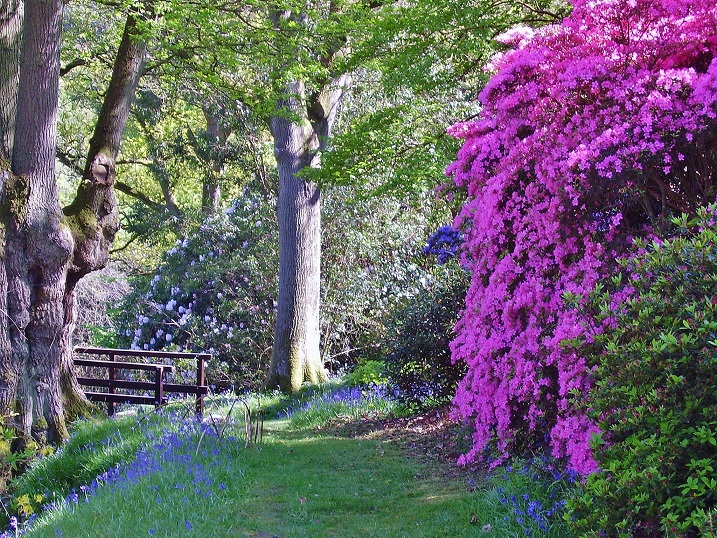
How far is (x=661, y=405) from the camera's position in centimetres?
345

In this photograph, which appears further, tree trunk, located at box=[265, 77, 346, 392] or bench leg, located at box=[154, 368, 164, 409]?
tree trunk, located at box=[265, 77, 346, 392]

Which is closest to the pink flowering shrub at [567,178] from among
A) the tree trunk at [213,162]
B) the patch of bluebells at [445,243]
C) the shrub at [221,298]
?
the patch of bluebells at [445,243]

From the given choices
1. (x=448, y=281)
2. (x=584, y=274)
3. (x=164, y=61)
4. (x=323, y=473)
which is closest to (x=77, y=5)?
(x=164, y=61)

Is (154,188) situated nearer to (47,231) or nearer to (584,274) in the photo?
(47,231)

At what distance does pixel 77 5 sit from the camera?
51.4 feet

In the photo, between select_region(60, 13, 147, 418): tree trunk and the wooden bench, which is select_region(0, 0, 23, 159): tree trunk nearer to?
select_region(60, 13, 147, 418): tree trunk

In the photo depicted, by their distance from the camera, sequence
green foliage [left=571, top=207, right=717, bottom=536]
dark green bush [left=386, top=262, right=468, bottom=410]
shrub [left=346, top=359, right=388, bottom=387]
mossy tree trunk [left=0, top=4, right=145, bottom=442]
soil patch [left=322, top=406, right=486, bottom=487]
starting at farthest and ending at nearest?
shrub [left=346, top=359, right=388, bottom=387]
dark green bush [left=386, top=262, right=468, bottom=410]
mossy tree trunk [left=0, top=4, right=145, bottom=442]
soil patch [left=322, top=406, right=486, bottom=487]
green foliage [left=571, top=207, right=717, bottom=536]

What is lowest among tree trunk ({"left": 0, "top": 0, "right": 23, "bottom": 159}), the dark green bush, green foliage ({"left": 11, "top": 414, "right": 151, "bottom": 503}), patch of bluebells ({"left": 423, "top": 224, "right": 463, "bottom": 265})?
green foliage ({"left": 11, "top": 414, "right": 151, "bottom": 503})

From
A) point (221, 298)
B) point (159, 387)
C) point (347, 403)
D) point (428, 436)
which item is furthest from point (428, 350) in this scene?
point (221, 298)

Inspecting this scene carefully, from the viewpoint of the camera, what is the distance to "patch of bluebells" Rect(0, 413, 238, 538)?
20.9 ft

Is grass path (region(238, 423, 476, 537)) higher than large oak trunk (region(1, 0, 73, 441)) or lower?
lower

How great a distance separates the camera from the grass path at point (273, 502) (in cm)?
555

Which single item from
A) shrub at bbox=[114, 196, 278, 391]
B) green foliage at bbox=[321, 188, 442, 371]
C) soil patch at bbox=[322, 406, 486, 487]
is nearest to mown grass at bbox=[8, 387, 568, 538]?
soil patch at bbox=[322, 406, 486, 487]

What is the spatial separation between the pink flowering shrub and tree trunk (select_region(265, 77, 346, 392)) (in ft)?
21.8
